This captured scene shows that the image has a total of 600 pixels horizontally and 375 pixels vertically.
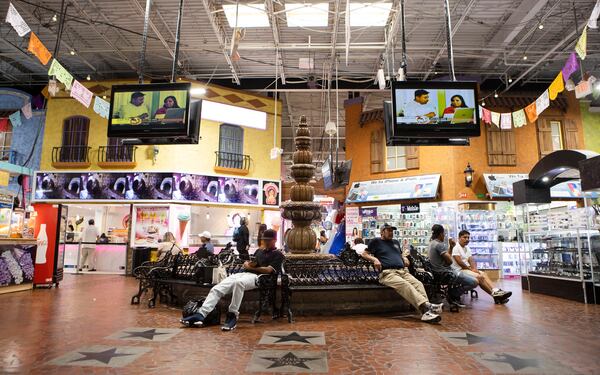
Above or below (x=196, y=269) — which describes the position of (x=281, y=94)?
above

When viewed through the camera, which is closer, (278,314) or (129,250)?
(278,314)

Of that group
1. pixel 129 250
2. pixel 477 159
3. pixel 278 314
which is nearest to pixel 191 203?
pixel 129 250

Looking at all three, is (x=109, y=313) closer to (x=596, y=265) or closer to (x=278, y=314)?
(x=278, y=314)

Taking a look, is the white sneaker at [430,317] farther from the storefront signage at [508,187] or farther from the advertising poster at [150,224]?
the advertising poster at [150,224]

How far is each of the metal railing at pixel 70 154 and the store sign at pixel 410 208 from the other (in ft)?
38.1

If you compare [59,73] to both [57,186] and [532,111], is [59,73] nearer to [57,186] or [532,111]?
[57,186]

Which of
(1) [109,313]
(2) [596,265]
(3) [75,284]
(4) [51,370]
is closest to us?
(4) [51,370]

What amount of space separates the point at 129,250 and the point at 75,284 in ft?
11.8

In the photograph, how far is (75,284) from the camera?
972 centimetres

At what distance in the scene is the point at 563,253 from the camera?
767 centimetres

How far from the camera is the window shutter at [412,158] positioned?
14.3 m

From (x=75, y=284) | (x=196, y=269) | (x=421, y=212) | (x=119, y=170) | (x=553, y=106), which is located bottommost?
(x=75, y=284)

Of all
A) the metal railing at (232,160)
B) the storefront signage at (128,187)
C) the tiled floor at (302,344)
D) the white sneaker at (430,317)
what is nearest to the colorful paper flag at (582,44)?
the tiled floor at (302,344)

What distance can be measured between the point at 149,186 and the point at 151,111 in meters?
8.74
